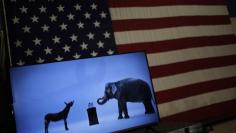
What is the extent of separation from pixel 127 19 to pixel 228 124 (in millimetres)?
1432

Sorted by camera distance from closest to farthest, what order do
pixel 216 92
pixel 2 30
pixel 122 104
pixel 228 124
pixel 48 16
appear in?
pixel 122 104, pixel 2 30, pixel 48 16, pixel 228 124, pixel 216 92

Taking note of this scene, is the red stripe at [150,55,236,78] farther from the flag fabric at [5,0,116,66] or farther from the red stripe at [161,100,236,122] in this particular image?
the flag fabric at [5,0,116,66]

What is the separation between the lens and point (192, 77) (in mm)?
3223

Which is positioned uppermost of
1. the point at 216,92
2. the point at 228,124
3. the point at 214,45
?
the point at 214,45

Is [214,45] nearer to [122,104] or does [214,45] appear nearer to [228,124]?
[228,124]

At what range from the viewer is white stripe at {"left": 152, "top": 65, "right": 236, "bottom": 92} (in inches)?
119

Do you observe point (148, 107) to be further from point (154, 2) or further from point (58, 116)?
point (154, 2)

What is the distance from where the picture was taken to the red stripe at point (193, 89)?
3002 mm

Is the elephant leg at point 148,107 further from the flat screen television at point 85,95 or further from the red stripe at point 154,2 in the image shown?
the red stripe at point 154,2

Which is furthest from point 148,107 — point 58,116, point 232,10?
point 232,10

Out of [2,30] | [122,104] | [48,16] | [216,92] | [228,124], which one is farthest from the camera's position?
[216,92]

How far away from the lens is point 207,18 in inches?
138

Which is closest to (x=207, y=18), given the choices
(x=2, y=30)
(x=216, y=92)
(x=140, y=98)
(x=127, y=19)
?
(x=216, y=92)

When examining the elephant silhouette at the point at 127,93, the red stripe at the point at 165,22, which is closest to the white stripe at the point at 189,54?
the red stripe at the point at 165,22
